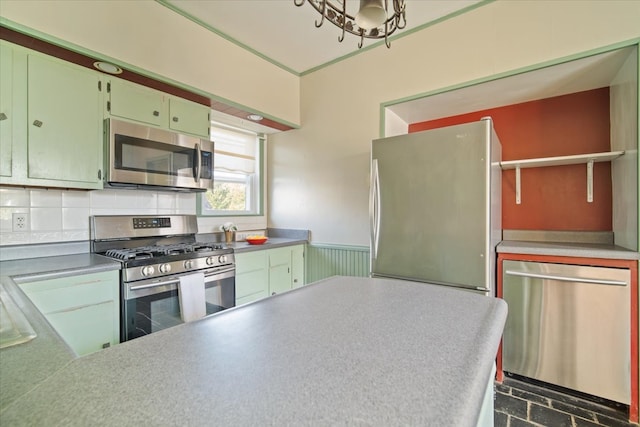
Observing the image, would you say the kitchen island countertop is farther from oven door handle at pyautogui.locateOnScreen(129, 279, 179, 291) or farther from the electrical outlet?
the electrical outlet

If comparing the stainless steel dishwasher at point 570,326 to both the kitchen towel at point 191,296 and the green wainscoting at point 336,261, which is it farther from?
the kitchen towel at point 191,296

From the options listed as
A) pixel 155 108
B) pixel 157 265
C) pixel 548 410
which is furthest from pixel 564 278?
pixel 155 108

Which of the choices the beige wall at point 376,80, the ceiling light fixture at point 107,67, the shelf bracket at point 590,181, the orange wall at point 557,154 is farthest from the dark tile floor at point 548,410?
the ceiling light fixture at point 107,67

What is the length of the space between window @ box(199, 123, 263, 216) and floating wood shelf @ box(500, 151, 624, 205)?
8.28ft

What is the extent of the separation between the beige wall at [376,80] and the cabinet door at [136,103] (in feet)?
4.70

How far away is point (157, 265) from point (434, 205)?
1.91 metres

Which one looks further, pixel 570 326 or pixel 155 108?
pixel 155 108

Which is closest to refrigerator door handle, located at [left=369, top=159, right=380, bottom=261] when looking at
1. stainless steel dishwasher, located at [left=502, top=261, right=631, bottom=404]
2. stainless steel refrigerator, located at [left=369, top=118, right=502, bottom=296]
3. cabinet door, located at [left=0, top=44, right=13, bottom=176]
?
stainless steel refrigerator, located at [left=369, top=118, right=502, bottom=296]

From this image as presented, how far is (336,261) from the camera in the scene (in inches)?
118

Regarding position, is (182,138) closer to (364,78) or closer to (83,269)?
(83,269)

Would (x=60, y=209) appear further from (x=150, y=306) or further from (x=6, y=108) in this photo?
(x=150, y=306)

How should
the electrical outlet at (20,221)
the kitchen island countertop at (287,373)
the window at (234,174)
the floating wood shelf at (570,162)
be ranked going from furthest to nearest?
the window at (234,174)
the floating wood shelf at (570,162)
the electrical outlet at (20,221)
the kitchen island countertop at (287,373)

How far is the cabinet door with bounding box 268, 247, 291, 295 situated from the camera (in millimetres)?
2861

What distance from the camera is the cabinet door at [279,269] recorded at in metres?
2.86
